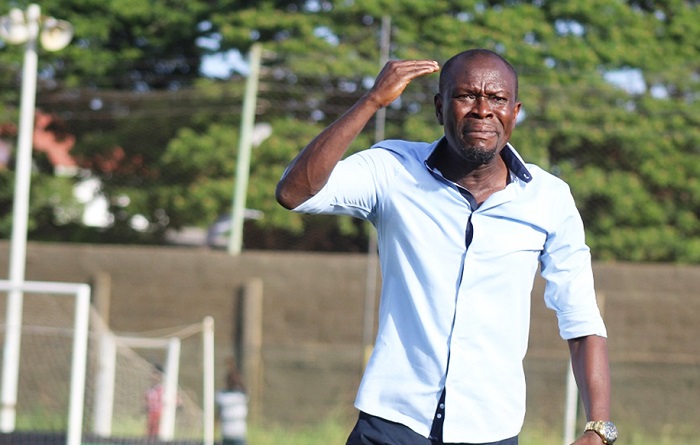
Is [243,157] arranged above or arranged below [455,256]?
above

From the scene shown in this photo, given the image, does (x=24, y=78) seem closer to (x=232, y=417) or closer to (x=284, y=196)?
(x=232, y=417)

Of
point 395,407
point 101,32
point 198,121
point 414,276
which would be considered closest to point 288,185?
point 414,276

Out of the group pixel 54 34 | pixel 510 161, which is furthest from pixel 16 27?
pixel 510 161

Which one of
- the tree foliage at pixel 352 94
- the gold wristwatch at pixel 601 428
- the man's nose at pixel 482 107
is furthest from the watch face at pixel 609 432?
the tree foliage at pixel 352 94

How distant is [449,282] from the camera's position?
9.86ft

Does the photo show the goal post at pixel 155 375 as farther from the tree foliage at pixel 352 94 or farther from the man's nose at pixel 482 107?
the man's nose at pixel 482 107

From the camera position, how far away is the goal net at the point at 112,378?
13797 mm

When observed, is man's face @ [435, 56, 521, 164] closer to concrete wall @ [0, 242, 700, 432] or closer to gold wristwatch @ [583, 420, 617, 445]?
gold wristwatch @ [583, 420, 617, 445]

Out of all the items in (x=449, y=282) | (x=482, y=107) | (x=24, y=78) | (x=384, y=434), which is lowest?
(x=384, y=434)

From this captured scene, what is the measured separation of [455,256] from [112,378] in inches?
440

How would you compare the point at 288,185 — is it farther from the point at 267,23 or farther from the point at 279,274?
the point at 267,23

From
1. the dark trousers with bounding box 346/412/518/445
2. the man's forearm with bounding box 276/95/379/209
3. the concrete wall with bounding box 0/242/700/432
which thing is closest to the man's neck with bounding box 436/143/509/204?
the man's forearm with bounding box 276/95/379/209

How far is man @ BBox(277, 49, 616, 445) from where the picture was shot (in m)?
2.98

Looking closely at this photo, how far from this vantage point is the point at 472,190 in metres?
3.10
